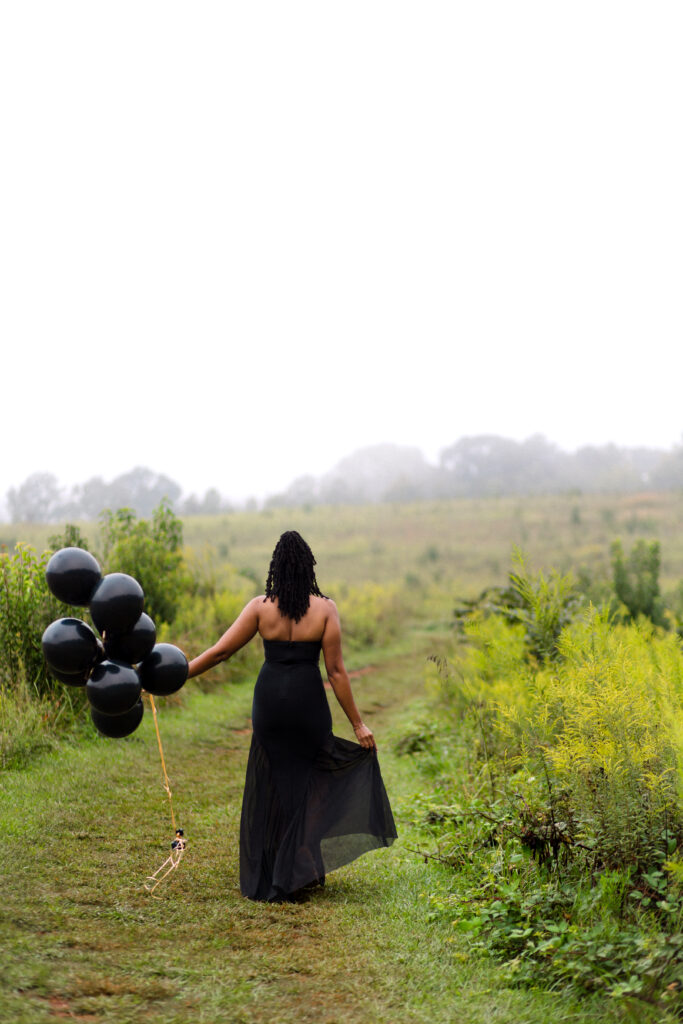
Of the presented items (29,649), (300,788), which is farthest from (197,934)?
(29,649)

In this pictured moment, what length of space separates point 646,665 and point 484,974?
2.43 m

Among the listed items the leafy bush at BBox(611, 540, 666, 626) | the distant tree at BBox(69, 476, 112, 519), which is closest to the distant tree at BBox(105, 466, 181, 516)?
the distant tree at BBox(69, 476, 112, 519)

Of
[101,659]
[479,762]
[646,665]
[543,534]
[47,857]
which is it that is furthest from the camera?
[543,534]

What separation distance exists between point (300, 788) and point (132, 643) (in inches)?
52.5

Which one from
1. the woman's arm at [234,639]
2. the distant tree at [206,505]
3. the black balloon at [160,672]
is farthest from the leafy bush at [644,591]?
the distant tree at [206,505]

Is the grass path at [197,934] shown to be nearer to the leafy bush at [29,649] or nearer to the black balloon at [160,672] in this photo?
the leafy bush at [29,649]

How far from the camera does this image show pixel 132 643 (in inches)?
173

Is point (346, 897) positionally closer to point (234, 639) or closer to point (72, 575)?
point (234, 639)

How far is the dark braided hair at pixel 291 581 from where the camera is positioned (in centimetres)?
473

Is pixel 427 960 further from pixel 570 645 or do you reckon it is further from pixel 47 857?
pixel 47 857

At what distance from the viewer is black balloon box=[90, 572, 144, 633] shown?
14.0 ft

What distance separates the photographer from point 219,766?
832 cm

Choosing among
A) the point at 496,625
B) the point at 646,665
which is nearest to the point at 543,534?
the point at 496,625

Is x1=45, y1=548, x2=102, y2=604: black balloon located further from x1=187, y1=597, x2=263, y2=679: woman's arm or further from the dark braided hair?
the dark braided hair
